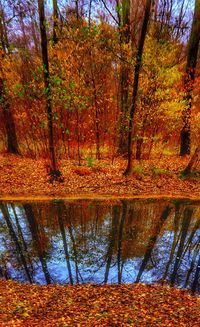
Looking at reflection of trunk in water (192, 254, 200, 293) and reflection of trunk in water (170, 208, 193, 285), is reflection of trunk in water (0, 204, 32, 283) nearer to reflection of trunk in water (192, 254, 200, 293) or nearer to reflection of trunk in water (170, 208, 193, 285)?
reflection of trunk in water (170, 208, 193, 285)

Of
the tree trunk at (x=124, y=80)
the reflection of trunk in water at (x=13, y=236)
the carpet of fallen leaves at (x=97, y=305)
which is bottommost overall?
the reflection of trunk in water at (x=13, y=236)

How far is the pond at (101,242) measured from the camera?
8.61 meters

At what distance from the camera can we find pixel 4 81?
17297 mm

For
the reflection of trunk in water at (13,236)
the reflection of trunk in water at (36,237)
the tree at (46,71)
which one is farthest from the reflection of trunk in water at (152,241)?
the tree at (46,71)

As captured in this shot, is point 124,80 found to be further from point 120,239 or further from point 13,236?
point 13,236

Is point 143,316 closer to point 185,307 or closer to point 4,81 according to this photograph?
point 185,307

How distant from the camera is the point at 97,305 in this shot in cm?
695

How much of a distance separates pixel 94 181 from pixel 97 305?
386 inches

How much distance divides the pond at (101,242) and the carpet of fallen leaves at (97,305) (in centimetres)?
54

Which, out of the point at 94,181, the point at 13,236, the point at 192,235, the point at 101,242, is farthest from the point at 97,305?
the point at 94,181

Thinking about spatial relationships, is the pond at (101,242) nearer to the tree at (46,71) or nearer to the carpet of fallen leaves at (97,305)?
the carpet of fallen leaves at (97,305)

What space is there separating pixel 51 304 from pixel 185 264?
450 cm

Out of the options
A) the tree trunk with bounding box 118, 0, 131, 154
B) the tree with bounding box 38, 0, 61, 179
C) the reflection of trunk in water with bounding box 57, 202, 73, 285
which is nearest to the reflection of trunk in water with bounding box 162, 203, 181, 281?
the reflection of trunk in water with bounding box 57, 202, 73, 285

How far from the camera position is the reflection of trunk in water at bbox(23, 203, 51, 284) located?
867cm
